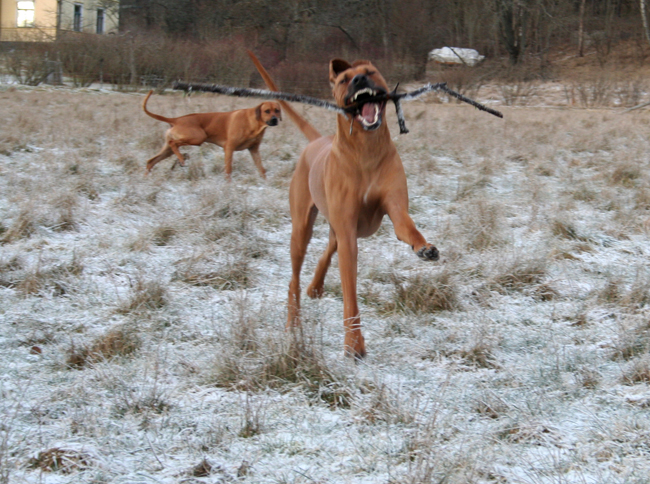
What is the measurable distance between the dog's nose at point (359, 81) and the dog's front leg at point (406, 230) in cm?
52

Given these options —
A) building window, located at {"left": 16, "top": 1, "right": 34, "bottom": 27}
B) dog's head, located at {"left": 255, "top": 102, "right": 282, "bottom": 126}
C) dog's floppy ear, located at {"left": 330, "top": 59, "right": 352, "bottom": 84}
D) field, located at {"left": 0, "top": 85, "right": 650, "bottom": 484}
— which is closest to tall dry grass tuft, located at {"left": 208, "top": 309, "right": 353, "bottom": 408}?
field, located at {"left": 0, "top": 85, "right": 650, "bottom": 484}

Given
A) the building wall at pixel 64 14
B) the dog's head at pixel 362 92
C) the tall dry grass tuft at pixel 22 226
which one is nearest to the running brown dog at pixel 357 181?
the dog's head at pixel 362 92

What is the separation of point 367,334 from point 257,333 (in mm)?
617

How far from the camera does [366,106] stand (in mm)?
3010

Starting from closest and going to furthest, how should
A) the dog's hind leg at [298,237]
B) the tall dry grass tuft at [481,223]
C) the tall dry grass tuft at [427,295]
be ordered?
the dog's hind leg at [298,237]
the tall dry grass tuft at [427,295]
the tall dry grass tuft at [481,223]

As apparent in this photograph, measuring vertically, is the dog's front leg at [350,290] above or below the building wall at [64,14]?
below

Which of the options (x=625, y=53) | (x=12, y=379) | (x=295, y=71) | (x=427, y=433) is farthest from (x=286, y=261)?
(x=625, y=53)

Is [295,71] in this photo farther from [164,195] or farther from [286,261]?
[286,261]

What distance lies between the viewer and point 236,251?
4.70 m

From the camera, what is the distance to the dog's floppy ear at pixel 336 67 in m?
3.34

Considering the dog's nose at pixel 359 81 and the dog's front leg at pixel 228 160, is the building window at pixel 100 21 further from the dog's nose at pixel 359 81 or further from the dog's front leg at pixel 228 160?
the dog's nose at pixel 359 81

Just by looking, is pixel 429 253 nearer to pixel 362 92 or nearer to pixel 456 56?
pixel 362 92

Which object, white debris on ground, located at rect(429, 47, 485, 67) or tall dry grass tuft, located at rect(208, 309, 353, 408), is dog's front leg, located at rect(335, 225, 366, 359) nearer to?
tall dry grass tuft, located at rect(208, 309, 353, 408)

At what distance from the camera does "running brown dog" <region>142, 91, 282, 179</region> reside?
7898 millimetres
